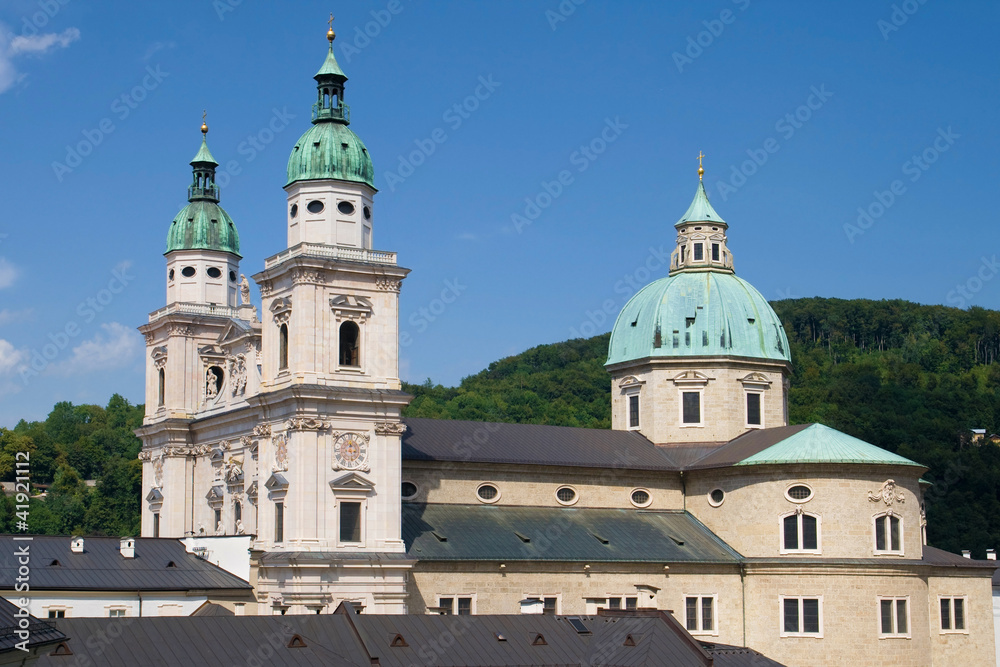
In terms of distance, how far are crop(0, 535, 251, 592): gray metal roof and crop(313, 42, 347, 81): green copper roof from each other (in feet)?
74.2

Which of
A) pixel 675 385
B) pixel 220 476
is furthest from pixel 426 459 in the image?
pixel 675 385

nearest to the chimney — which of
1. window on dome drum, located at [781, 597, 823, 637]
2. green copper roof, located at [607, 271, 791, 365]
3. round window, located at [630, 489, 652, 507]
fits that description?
round window, located at [630, 489, 652, 507]

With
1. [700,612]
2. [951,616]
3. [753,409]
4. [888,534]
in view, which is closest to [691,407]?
[753,409]

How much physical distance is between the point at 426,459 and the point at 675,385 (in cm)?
1780

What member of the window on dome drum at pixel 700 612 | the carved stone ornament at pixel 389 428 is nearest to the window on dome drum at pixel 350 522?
the carved stone ornament at pixel 389 428

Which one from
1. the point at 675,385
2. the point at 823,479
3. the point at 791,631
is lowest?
the point at 791,631

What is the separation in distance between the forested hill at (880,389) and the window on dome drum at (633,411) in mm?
39298

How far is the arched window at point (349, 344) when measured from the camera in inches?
2366

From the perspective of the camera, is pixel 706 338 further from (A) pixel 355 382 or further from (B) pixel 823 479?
(A) pixel 355 382

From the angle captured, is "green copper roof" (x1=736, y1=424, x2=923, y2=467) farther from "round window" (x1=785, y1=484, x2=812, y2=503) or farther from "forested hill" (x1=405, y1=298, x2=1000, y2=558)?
"forested hill" (x1=405, y1=298, x2=1000, y2=558)

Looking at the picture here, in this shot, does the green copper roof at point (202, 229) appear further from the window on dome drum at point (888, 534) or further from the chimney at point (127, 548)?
the window on dome drum at point (888, 534)

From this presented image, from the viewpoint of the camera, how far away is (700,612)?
6625 cm

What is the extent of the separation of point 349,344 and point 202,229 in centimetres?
1972

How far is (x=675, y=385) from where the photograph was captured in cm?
7600
